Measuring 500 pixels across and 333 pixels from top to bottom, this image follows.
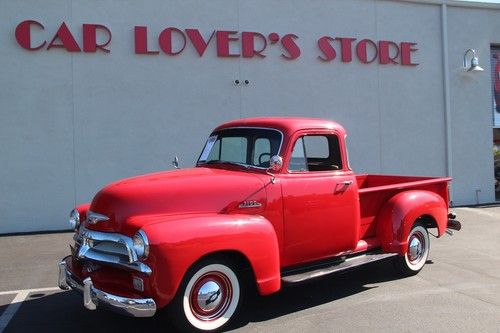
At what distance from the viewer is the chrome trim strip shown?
405 cm

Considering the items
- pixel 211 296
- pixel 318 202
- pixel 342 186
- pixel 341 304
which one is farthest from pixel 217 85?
pixel 211 296

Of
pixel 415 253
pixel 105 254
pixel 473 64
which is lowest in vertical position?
pixel 415 253

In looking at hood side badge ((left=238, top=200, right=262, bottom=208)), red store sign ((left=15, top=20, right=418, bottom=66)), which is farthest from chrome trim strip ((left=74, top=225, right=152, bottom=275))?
red store sign ((left=15, top=20, right=418, bottom=66))

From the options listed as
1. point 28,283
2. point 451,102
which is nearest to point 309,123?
point 28,283

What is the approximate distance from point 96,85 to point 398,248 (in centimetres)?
683

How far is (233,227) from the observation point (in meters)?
4.41

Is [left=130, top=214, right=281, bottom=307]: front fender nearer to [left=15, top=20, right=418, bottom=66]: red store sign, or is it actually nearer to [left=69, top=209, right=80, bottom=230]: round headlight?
[left=69, top=209, right=80, bottom=230]: round headlight

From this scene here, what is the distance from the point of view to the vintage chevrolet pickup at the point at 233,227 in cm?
409

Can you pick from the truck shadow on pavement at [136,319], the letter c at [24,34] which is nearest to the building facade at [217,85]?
the letter c at [24,34]

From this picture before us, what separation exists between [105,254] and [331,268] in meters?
2.41

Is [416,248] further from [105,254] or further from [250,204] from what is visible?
[105,254]

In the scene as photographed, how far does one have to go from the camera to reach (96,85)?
1002cm

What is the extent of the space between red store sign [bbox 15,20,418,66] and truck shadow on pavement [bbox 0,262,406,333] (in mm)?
5816

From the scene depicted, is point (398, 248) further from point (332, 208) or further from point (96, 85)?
point (96, 85)
